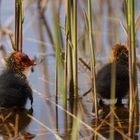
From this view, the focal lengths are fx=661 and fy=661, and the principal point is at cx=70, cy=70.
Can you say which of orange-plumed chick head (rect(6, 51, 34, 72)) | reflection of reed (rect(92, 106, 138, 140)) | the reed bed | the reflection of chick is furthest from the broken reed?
orange-plumed chick head (rect(6, 51, 34, 72))

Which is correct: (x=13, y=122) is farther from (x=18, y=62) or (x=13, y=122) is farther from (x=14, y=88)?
(x=18, y=62)

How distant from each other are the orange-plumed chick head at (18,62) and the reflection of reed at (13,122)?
0.47 m

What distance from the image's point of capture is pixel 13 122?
6387 millimetres

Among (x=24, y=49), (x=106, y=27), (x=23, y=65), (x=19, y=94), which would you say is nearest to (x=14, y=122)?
(x=19, y=94)

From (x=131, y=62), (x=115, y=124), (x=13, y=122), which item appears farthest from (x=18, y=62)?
(x=131, y=62)

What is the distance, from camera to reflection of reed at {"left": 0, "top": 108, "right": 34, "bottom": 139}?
235 inches

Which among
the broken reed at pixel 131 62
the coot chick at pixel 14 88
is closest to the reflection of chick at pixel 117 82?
the coot chick at pixel 14 88

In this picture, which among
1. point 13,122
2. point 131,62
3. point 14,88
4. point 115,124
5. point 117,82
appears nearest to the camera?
point 131,62

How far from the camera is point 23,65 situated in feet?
22.8

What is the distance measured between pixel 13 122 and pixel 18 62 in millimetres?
765

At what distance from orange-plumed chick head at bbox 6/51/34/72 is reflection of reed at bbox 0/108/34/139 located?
47 cm

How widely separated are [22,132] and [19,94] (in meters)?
0.67

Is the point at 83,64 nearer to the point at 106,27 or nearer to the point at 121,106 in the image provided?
the point at 121,106

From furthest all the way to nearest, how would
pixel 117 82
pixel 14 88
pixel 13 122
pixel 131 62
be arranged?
pixel 117 82 → pixel 14 88 → pixel 13 122 → pixel 131 62
